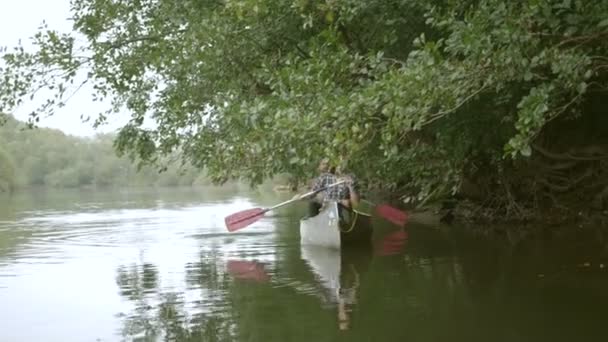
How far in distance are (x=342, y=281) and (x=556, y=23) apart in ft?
16.7

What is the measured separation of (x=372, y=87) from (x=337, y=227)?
243 inches

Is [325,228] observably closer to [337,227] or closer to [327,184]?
[337,227]

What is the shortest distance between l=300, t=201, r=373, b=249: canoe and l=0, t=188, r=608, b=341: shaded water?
29cm

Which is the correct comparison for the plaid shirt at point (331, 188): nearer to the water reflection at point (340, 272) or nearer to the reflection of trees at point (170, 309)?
the water reflection at point (340, 272)

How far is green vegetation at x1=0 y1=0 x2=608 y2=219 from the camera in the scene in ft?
20.5

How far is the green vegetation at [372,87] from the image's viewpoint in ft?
20.5

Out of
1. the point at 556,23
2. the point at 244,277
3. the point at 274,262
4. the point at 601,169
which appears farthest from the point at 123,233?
the point at 556,23

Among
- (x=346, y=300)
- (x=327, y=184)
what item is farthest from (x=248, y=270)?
(x=346, y=300)

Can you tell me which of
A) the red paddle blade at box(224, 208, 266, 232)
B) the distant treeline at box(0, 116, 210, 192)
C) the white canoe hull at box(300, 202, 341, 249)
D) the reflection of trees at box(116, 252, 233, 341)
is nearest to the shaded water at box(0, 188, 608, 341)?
the reflection of trees at box(116, 252, 233, 341)

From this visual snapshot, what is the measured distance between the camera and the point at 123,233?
1839 centimetres

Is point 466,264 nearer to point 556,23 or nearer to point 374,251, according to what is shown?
point 374,251

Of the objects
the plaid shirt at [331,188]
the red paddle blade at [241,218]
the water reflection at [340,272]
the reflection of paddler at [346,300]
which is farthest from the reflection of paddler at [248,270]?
the red paddle blade at [241,218]

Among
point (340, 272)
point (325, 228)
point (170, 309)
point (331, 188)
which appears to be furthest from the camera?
point (331, 188)

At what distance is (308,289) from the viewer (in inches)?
368
